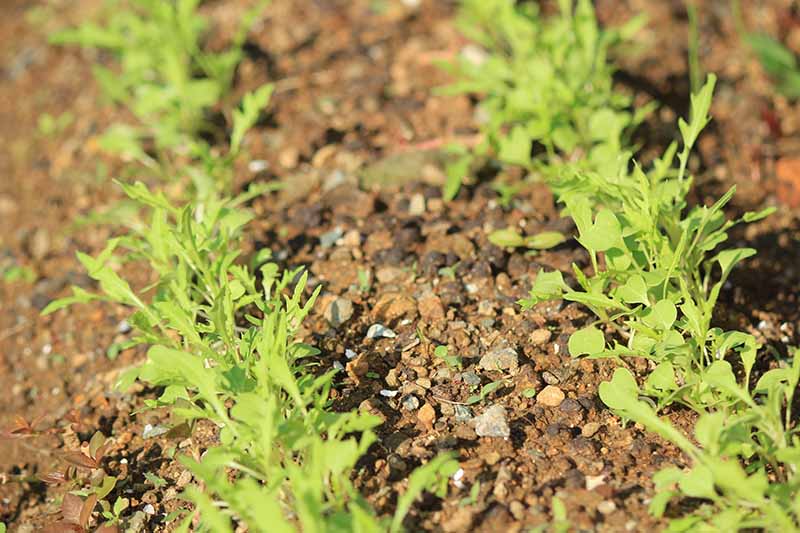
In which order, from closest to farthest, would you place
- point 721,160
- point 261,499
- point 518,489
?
1. point 261,499
2. point 518,489
3. point 721,160

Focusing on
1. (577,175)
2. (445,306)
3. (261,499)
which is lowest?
(445,306)

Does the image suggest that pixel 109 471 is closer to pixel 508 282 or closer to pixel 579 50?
pixel 508 282

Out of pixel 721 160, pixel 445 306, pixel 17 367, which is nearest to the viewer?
pixel 445 306

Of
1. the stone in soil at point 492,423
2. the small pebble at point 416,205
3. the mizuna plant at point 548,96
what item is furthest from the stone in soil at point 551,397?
the small pebble at point 416,205

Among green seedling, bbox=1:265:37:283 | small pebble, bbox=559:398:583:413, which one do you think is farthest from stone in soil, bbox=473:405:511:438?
green seedling, bbox=1:265:37:283

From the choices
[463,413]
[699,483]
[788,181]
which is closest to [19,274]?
[463,413]

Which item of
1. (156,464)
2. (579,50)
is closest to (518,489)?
(156,464)
